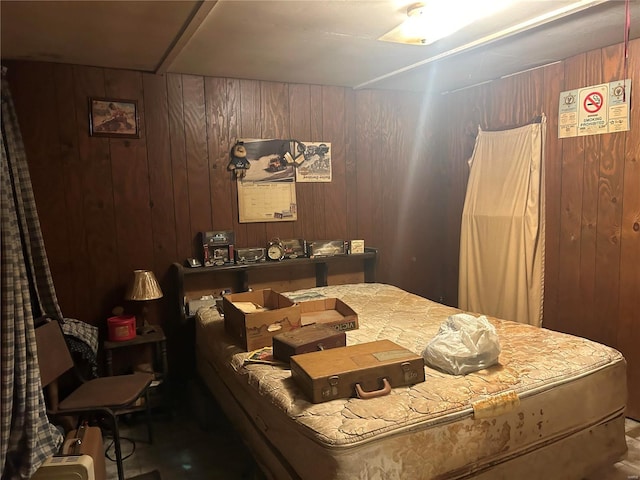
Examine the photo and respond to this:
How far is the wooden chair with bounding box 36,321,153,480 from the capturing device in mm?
2046

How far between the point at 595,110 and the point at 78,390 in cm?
328

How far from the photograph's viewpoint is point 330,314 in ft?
8.80

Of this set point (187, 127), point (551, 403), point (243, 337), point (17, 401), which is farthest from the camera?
point (187, 127)

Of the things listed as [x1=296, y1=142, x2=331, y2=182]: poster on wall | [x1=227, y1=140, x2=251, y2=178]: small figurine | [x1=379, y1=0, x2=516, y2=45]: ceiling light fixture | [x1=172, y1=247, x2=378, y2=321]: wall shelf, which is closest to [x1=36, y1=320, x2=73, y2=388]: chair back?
[x1=172, y1=247, x2=378, y2=321]: wall shelf

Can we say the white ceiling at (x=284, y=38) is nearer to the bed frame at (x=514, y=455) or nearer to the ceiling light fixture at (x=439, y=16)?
the ceiling light fixture at (x=439, y=16)

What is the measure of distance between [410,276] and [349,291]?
90 centimetres

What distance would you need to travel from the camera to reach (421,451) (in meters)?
1.50

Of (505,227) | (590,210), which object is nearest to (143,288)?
(505,227)

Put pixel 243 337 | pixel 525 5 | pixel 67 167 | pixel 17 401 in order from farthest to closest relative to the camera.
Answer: pixel 67 167 → pixel 243 337 → pixel 525 5 → pixel 17 401

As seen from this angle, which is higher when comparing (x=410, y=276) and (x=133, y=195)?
(x=133, y=195)

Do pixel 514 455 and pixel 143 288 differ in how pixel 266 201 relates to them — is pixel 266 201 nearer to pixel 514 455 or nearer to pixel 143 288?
pixel 143 288

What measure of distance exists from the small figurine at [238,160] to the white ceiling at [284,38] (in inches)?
19.0

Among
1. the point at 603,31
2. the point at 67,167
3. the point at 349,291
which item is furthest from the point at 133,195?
the point at 603,31

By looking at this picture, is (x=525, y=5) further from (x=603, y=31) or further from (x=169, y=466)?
(x=169, y=466)
